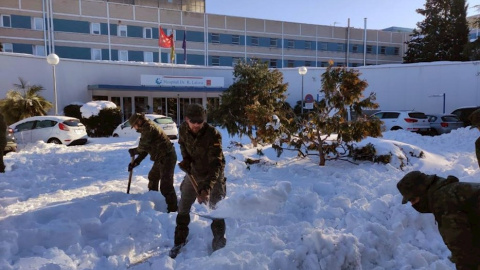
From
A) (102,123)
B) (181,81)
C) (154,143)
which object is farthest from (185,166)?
(181,81)

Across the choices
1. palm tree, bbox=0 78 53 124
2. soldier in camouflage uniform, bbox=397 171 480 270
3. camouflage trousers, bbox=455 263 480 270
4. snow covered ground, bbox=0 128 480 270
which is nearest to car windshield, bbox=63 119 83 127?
palm tree, bbox=0 78 53 124

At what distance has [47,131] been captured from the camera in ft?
48.6

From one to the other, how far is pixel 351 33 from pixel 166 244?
47.2 meters

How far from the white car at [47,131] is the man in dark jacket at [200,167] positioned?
1223 cm

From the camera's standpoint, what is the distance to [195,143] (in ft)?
13.4

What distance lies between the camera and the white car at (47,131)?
14781mm

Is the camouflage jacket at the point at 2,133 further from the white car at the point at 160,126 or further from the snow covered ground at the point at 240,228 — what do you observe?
the white car at the point at 160,126

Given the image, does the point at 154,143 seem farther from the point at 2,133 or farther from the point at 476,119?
the point at 476,119

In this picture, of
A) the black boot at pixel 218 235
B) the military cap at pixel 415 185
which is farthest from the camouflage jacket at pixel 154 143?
the military cap at pixel 415 185

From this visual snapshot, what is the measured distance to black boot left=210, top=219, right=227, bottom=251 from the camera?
4258 millimetres

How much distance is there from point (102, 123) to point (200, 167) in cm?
1690

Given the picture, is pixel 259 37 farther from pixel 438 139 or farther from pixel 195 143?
pixel 195 143

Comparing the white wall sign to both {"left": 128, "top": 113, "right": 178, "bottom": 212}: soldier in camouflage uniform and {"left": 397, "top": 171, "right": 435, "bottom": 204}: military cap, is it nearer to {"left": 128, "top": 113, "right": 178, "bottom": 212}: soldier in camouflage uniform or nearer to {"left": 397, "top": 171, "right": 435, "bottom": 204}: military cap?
{"left": 128, "top": 113, "right": 178, "bottom": 212}: soldier in camouflage uniform

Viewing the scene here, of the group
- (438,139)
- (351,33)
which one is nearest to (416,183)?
(438,139)
